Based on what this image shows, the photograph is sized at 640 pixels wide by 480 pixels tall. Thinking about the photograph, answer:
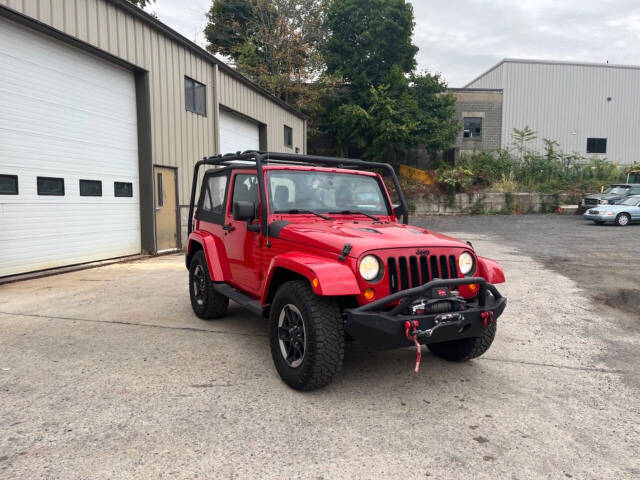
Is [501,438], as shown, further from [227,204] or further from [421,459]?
[227,204]

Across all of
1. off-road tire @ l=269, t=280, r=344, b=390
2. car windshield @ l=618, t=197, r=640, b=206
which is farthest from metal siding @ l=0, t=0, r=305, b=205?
car windshield @ l=618, t=197, r=640, b=206

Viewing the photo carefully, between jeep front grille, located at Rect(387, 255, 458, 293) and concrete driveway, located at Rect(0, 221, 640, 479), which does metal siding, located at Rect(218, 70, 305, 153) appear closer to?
concrete driveway, located at Rect(0, 221, 640, 479)

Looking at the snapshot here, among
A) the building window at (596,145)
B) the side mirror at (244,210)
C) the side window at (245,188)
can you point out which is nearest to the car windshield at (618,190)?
the building window at (596,145)

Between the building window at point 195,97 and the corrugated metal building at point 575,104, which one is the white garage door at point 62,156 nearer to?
the building window at point 195,97

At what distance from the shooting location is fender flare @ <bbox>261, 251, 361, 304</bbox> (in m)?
3.07

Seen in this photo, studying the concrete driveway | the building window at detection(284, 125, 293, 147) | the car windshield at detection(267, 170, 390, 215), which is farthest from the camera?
the building window at detection(284, 125, 293, 147)

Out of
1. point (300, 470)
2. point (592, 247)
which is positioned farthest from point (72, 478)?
point (592, 247)

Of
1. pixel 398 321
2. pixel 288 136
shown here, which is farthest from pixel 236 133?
pixel 398 321

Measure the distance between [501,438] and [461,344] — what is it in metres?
1.19

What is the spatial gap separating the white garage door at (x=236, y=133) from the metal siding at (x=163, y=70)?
41 centimetres

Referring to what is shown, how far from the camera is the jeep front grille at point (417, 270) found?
3.29m

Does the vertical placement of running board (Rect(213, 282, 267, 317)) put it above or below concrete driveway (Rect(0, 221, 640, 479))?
above

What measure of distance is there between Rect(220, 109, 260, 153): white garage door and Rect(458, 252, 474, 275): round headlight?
11.9m

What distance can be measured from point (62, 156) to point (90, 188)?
3.09 feet
